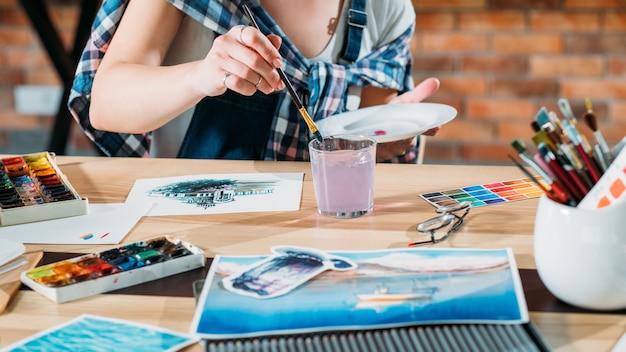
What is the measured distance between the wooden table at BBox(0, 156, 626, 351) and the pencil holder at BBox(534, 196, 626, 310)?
0.8 inches

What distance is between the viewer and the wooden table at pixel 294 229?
30.1 inches

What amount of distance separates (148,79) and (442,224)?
56cm

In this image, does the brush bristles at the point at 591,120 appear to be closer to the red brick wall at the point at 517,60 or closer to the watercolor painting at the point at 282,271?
the watercolor painting at the point at 282,271

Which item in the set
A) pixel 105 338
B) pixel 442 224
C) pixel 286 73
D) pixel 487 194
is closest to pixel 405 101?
pixel 286 73

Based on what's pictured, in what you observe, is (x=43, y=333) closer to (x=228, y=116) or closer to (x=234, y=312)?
(x=234, y=312)

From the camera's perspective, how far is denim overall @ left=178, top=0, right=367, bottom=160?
147cm

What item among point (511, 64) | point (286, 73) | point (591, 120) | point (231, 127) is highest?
point (591, 120)

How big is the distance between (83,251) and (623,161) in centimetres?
58

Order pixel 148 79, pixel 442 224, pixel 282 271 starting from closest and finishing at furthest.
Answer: pixel 282 271 → pixel 442 224 → pixel 148 79

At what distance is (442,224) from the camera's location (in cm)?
99

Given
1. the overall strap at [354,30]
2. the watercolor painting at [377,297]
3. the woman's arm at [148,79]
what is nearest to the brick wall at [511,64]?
the overall strap at [354,30]

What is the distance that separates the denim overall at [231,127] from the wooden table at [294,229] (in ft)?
0.56

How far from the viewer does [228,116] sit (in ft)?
4.82

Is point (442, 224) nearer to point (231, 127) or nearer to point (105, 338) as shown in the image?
point (105, 338)
